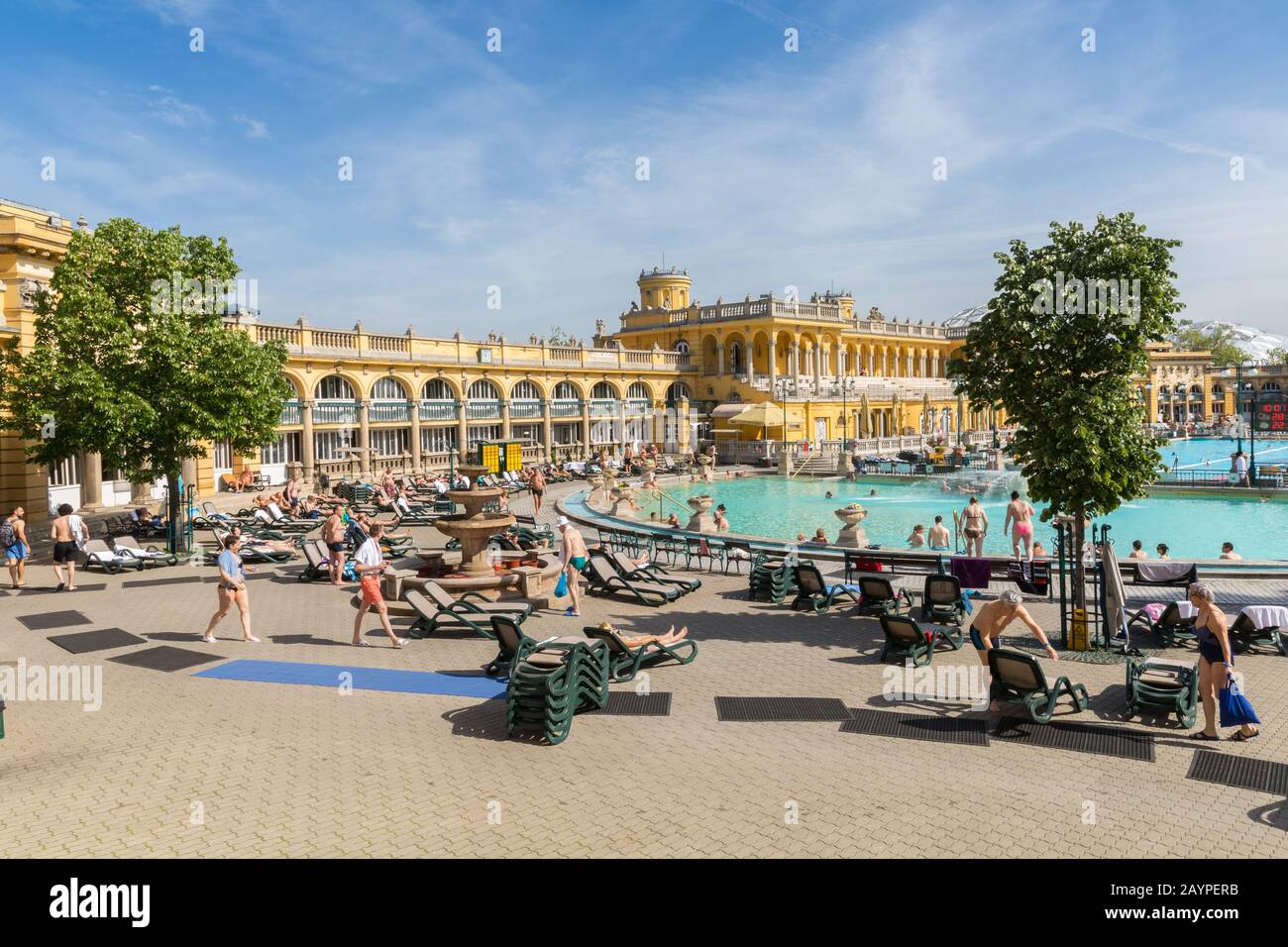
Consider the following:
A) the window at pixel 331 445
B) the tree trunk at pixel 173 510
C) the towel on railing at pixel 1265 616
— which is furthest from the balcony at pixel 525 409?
the towel on railing at pixel 1265 616

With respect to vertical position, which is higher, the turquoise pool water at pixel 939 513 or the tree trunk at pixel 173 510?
the tree trunk at pixel 173 510

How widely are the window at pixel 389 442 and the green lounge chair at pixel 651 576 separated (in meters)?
26.8

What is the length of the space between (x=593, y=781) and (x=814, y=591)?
761 cm

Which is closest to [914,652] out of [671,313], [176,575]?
[176,575]

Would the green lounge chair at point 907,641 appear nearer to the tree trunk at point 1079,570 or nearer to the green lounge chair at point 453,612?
the tree trunk at point 1079,570

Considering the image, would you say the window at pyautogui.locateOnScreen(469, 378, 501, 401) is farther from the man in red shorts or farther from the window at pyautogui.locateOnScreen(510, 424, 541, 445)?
the man in red shorts

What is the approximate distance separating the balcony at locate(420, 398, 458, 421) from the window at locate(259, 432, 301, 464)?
6761 millimetres

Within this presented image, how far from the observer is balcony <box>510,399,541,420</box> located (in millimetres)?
47375

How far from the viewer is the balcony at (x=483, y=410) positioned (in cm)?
4491

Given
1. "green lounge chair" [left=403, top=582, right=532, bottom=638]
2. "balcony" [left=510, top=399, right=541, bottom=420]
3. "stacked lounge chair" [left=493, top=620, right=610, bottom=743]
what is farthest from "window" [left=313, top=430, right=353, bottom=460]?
"stacked lounge chair" [left=493, top=620, right=610, bottom=743]

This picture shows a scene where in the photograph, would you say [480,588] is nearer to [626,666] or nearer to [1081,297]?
[626,666]

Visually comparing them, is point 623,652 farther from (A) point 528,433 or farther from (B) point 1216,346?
(B) point 1216,346

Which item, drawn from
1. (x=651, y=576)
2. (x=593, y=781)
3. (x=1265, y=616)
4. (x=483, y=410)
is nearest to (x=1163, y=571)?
(x=1265, y=616)

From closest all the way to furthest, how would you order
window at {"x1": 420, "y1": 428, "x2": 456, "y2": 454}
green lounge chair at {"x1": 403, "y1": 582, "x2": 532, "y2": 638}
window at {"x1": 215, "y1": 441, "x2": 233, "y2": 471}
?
1. green lounge chair at {"x1": 403, "y1": 582, "x2": 532, "y2": 638}
2. window at {"x1": 215, "y1": 441, "x2": 233, "y2": 471}
3. window at {"x1": 420, "y1": 428, "x2": 456, "y2": 454}
